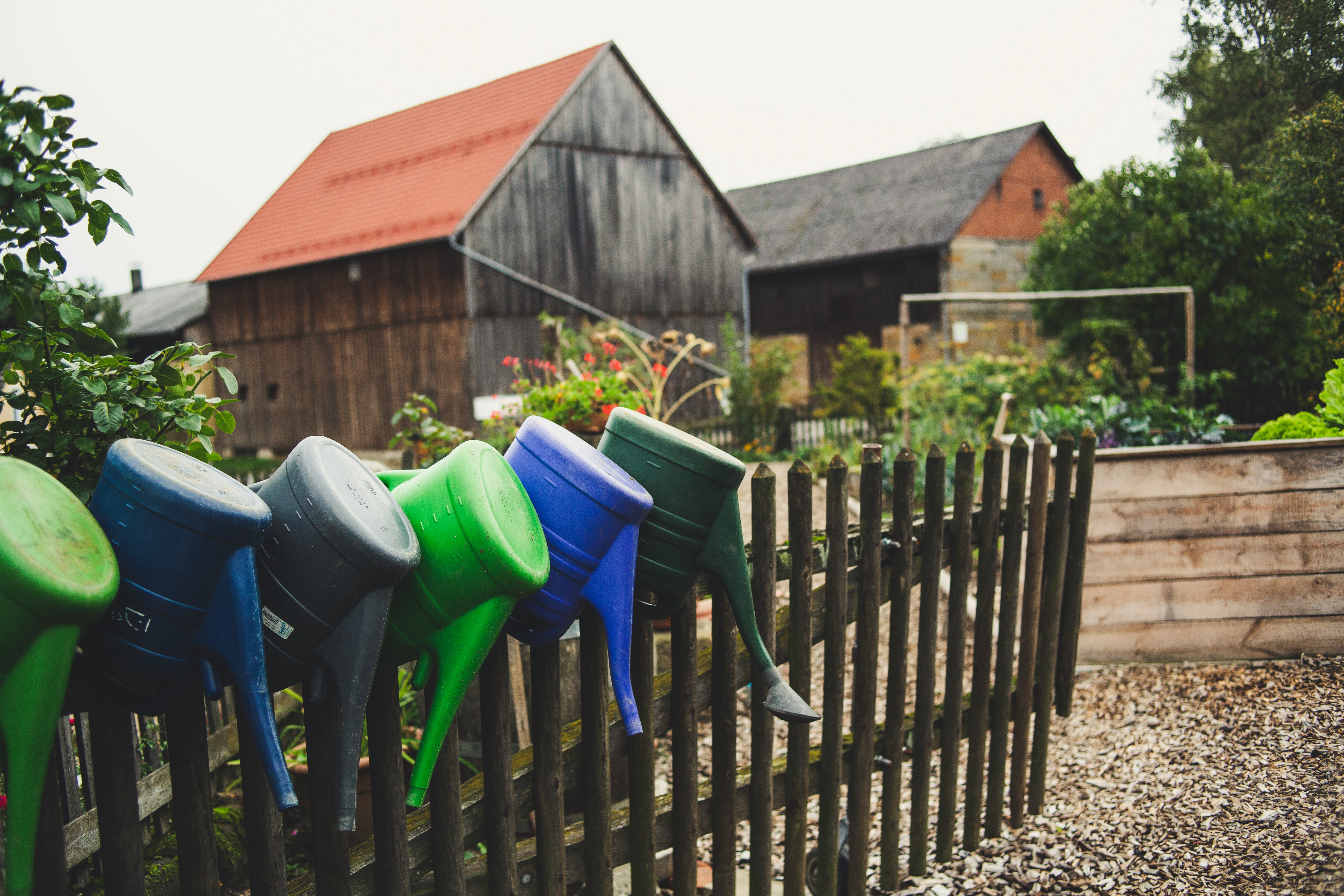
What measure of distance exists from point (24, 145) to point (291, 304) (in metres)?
17.4

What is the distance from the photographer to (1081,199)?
15.4 m

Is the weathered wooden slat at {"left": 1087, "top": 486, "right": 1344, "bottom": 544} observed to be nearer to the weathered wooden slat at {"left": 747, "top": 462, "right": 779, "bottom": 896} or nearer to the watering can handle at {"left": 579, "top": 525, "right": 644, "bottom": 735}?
the weathered wooden slat at {"left": 747, "top": 462, "right": 779, "bottom": 896}

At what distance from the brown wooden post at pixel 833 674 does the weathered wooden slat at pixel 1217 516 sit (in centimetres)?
196

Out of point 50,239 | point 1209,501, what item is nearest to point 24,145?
point 50,239

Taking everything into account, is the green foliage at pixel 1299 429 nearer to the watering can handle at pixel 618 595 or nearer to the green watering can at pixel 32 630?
the watering can handle at pixel 618 595

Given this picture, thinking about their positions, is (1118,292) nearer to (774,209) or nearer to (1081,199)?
(1081,199)

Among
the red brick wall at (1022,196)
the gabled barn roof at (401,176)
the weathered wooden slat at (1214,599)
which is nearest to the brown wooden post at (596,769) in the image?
the weathered wooden slat at (1214,599)

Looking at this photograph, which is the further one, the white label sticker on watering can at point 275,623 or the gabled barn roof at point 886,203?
the gabled barn roof at point 886,203

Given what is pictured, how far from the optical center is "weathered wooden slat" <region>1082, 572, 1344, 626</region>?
3773 millimetres

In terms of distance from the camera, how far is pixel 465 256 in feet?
48.5

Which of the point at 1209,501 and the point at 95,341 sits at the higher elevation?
the point at 95,341

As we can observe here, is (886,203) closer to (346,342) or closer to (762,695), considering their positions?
(346,342)

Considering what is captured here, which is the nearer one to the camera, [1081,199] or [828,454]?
[828,454]

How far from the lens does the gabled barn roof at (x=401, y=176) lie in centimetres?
1562
